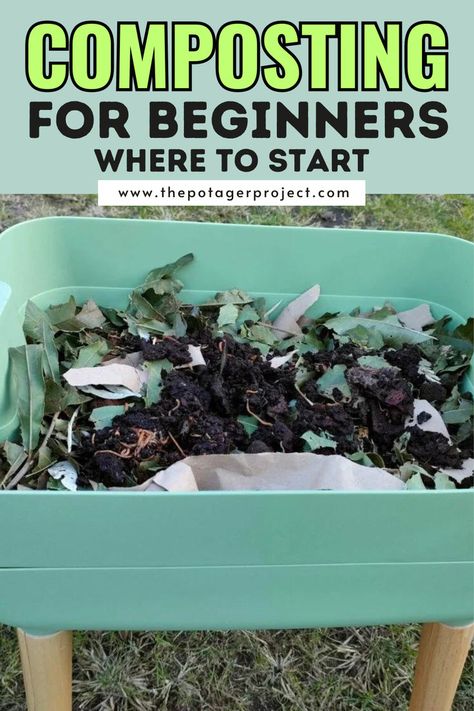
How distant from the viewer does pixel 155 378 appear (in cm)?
127

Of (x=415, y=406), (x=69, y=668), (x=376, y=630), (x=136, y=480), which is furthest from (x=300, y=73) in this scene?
(x=69, y=668)

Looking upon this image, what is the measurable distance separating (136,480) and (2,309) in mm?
357

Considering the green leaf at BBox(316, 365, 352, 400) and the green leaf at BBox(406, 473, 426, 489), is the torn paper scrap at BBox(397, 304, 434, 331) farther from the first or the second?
the green leaf at BBox(406, 473, 426, 489)

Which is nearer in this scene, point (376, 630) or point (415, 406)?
point (415, 406)

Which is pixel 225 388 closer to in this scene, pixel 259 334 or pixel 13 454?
pixel 259 334

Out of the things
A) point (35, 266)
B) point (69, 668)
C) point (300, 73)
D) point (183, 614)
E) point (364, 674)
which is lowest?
point (364, 674)

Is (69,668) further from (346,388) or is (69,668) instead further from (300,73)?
(300,73)

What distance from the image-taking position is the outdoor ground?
138 cm

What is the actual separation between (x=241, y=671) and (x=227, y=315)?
0.70 m

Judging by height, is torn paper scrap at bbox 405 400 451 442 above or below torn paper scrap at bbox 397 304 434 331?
below

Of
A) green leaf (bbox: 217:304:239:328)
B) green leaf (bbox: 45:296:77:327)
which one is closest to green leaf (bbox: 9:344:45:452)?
green leaf (bbox: 45:296:77:327)

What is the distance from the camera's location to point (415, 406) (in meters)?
1.27

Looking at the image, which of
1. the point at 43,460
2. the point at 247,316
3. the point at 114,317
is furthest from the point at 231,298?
the point at 43,460

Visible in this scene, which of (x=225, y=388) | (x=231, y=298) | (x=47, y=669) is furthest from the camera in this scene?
(x=231, y=298)
